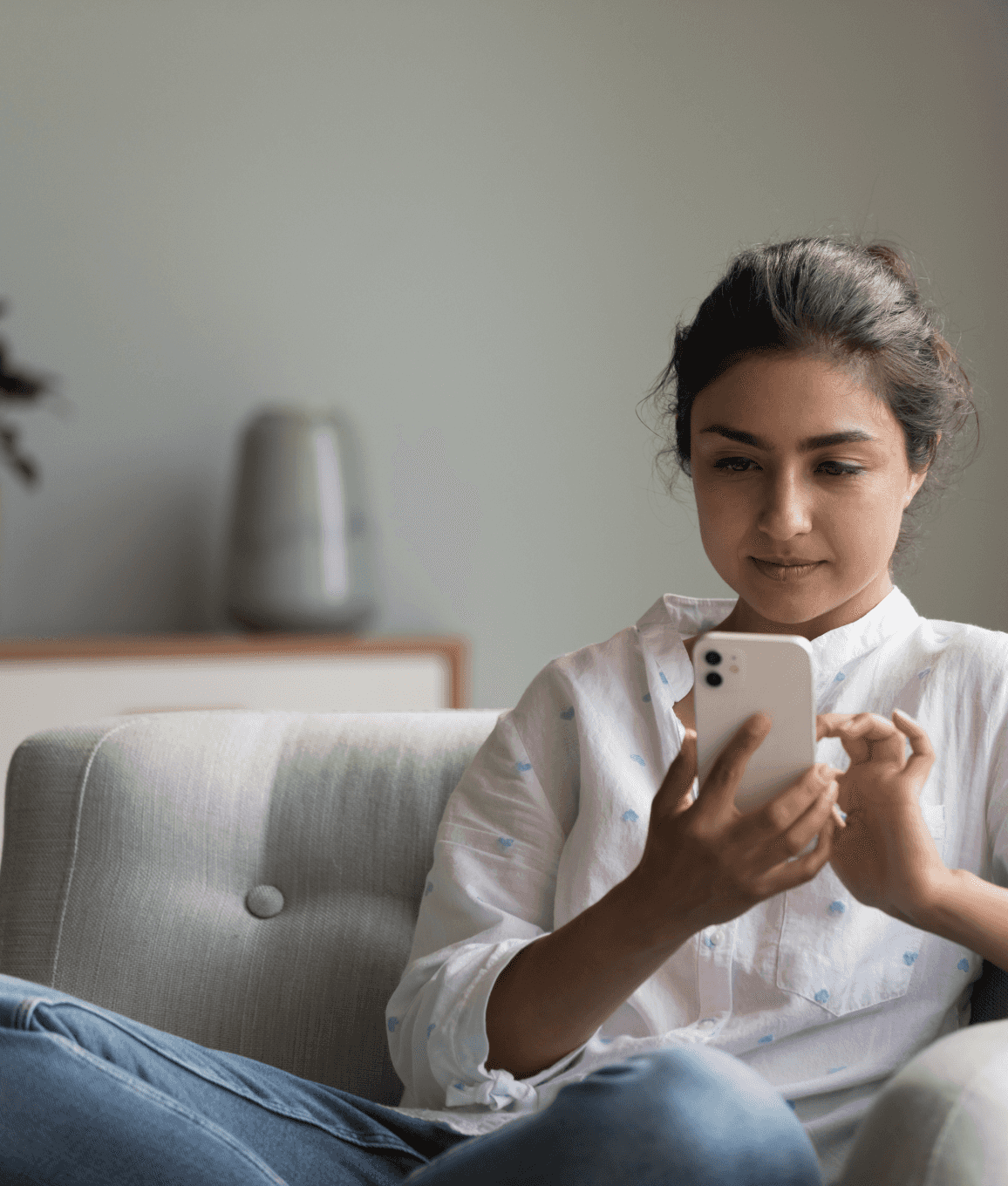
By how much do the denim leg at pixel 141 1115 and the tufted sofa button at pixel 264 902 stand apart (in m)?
0.28

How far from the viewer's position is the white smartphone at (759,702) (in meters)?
0.77

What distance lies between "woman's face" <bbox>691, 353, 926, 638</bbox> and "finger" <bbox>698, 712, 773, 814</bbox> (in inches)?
7.5

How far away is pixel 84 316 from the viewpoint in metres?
2.39

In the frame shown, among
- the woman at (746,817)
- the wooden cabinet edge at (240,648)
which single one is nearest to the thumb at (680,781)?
the woman at (746,817)

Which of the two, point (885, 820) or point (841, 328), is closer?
point (885, 820)

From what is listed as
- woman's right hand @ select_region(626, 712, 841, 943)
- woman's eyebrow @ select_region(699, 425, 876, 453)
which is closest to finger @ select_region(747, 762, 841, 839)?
woman's right hand @ select_region(626, 712, 841, 943)

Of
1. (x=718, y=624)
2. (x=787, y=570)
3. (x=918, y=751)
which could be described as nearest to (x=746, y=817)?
(x=918, y=751)

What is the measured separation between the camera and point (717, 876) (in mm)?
764

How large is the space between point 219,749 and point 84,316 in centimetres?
150

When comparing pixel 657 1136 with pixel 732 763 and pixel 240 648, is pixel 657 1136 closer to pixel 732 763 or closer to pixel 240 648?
pixel 732 763

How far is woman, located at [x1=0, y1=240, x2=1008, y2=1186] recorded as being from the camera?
720 mm

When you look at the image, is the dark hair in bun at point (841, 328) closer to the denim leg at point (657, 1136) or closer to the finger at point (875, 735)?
the finger at point (875, 735)

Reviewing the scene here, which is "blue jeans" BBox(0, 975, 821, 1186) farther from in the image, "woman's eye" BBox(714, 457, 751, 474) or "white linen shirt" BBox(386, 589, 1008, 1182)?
"woman's eye" BBox(714, 457, 751, 474)

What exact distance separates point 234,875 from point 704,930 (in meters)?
0.46
